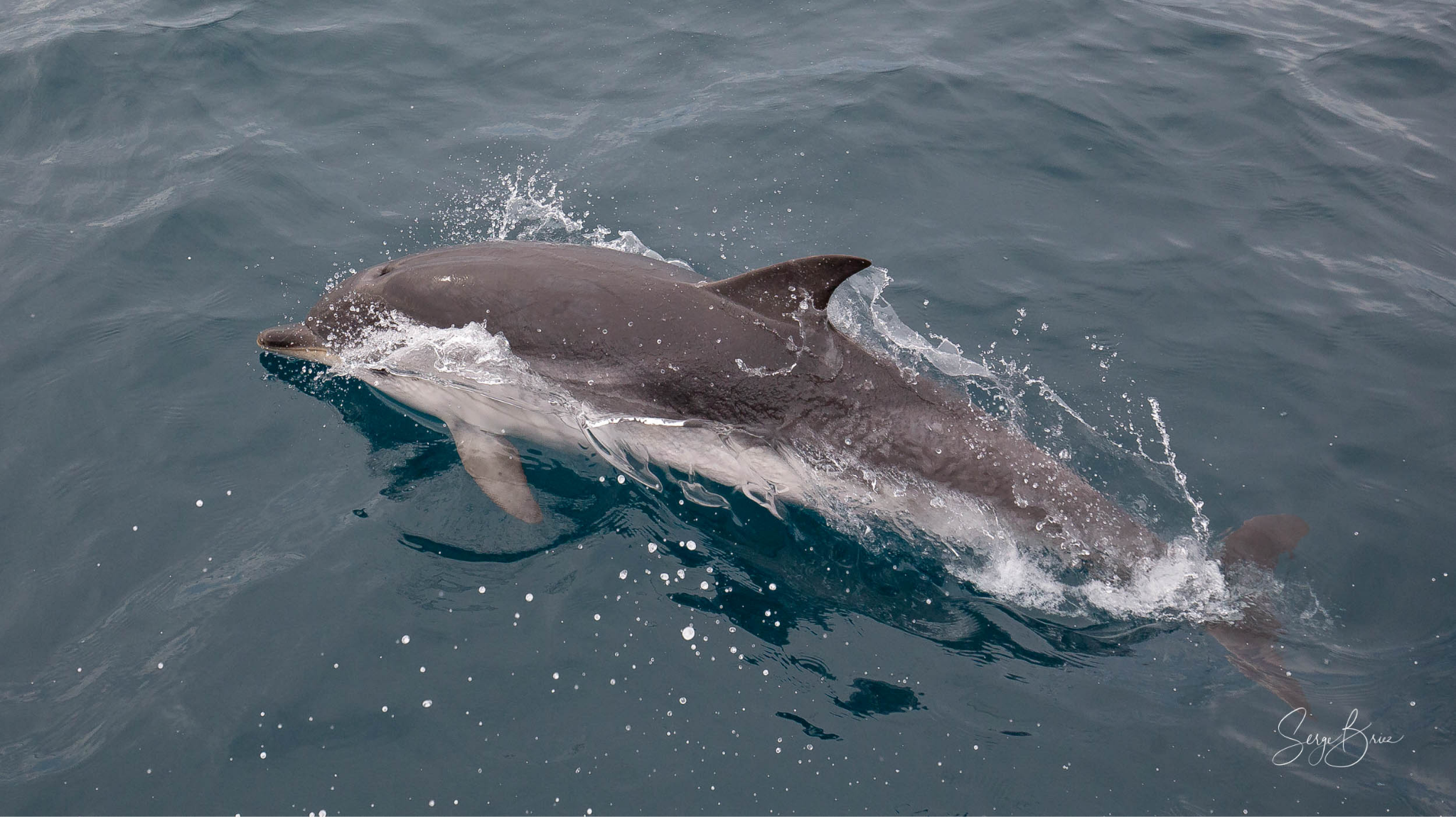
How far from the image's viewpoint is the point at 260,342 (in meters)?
7.96

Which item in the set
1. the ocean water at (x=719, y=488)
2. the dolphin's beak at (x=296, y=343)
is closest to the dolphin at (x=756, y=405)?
the ocean water at (x=719, y=488)

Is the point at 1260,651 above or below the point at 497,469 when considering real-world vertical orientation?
below

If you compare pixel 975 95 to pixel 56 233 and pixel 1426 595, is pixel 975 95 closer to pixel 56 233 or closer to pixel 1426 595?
pixel 1426 595

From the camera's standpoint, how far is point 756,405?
695 cm

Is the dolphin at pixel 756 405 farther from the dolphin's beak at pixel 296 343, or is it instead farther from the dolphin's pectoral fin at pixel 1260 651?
the dolphin's beak at pixel 296 343

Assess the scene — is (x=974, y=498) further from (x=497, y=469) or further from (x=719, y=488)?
(x=497, y=469)

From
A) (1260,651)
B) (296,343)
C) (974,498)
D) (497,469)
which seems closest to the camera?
(1260,651)

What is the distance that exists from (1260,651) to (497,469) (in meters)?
5.65

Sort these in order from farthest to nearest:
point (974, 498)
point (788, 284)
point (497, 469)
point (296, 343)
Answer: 1. point (296, 343)
2. point (497, 469)
3. point (974, 498)
4. point (788, 284)

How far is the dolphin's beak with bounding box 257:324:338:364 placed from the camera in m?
7.84

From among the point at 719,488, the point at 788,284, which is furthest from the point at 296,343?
the point at 788,284

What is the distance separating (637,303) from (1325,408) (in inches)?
247

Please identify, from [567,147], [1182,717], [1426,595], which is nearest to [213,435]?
[567,147]

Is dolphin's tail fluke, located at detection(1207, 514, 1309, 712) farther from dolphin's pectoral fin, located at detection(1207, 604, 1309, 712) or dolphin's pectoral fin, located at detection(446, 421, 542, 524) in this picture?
dolphin's pectoral fin, located at detection(446, 421, 542, 524)
